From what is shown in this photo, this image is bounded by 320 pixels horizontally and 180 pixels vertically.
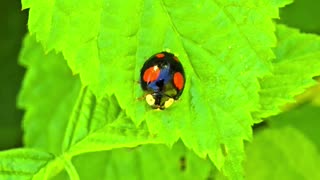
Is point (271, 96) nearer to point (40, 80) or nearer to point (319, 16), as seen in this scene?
point (40, 80)

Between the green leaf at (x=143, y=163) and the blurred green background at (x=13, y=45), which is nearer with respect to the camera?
the green leaf at (x=143, y=163)

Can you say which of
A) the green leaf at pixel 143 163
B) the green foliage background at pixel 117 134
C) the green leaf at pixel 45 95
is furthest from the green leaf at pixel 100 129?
the green leaf at pixel 45 95

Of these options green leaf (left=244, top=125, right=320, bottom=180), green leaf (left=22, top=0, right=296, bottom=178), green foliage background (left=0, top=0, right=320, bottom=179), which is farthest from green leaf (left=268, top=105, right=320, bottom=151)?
green leaf (left=22, top=0, right=296, bottom=178)

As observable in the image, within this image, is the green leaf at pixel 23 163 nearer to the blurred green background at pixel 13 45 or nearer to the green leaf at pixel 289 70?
the green leaf at pixel 289 70

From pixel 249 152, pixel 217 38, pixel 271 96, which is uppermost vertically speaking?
pixel 217 38

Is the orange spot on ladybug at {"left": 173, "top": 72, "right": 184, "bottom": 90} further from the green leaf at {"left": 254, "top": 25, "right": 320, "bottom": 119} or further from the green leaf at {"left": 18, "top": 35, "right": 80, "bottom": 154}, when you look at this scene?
the green leaf at {"left": 18, "top": 35, "right": 80, "bottom": 154}

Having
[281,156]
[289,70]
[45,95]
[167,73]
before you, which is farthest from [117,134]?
[281,156]

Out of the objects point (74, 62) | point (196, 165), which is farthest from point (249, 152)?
point (74, 62)
